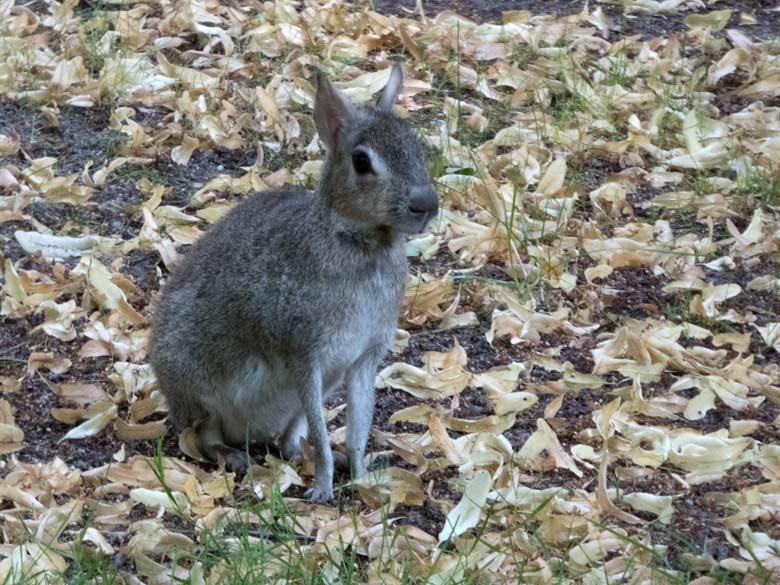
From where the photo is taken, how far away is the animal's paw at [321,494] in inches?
189

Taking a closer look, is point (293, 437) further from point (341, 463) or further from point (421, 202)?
point (421, 202)

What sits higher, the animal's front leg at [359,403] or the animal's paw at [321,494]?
the animal's front leg at [359,403]

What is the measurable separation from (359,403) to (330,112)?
0.97m

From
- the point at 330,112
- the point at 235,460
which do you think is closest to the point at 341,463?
the point at 235,460

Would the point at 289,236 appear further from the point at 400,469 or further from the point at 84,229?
the point at 84,229

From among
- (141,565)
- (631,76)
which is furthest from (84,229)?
(631,76)

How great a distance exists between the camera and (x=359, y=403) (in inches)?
193

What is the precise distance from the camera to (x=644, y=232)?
6543 mm

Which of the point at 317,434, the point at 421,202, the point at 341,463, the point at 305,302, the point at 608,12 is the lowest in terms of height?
the point at 341,463

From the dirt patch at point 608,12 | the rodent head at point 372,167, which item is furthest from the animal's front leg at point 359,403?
the dirt patch at point 608,12

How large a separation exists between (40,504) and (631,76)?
4.51 m

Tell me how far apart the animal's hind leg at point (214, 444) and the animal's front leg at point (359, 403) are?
422mm

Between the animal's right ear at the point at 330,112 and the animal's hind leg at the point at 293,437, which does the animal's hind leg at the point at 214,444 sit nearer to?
the animal's hind leg at the point at 293,437

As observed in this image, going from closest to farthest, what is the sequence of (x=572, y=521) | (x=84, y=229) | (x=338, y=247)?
(x=572, y=521)
(x=338, y=247)
(x=84, y=229)
